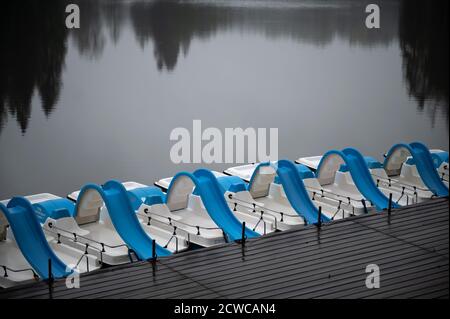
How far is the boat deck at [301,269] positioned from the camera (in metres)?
6.00

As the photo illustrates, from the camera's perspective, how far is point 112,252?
8062mm

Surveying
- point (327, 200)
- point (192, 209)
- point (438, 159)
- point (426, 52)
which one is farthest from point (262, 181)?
point (426, 52)

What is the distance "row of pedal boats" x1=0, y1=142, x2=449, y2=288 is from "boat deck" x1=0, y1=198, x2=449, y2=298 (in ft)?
1.46

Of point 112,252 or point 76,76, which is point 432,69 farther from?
point 112,252

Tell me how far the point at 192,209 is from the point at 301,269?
287 centimetres

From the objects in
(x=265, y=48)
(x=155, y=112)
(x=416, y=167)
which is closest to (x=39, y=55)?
(x=155, y=112)

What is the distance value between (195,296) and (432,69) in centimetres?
1441

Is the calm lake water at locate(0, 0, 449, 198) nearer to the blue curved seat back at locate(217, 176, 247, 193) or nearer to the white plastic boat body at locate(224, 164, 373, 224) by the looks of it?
the blue curved seat back at locate(217, 176, 247, 193)

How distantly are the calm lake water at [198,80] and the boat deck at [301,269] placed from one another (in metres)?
5.20

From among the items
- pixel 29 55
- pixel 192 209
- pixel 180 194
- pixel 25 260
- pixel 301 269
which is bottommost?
pixel 25 260

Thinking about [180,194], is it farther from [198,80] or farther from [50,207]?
[198,80]

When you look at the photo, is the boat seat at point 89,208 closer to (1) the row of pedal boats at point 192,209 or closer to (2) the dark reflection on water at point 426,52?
(1) the row of pedal boats at point 192,209

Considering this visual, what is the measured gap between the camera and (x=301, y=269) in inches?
254

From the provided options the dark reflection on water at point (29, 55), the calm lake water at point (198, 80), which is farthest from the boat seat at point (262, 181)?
the dark reflection on water at point (29, 55)
